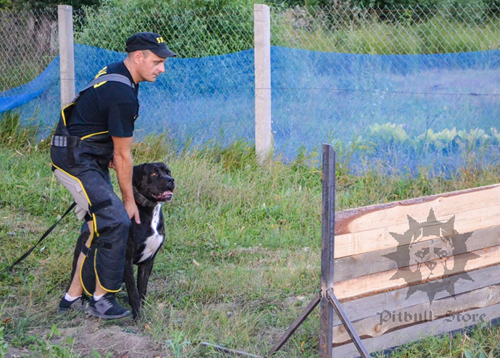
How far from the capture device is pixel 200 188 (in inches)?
233

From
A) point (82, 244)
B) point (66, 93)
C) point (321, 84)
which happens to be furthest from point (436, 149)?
point (66, 93)

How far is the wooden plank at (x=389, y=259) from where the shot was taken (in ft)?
9.25

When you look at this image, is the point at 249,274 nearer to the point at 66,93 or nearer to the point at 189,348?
the point at 189,348

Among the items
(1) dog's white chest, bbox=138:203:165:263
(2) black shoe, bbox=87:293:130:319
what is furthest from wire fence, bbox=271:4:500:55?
(2) black shoe, bbox=87:293:130:319

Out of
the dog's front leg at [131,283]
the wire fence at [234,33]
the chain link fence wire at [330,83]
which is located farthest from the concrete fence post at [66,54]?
the dog's front leg at [131,283]

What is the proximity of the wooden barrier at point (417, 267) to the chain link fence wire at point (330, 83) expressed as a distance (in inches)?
108

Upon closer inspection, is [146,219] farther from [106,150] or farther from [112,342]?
[112,342]

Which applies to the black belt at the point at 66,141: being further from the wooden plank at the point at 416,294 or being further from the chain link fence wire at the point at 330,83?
the chain link fence wire at the point at 330,83

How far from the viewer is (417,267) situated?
3.11 meters

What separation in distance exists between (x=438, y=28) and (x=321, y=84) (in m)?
1.54

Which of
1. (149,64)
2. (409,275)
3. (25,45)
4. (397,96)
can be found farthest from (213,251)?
(25,45)

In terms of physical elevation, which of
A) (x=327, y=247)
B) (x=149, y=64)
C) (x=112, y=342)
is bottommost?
(x=112, y=342)

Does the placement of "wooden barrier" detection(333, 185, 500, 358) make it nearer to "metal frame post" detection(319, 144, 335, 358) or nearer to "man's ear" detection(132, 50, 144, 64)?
Answer: "metal frame post" detection(319, 144, 335, 358)

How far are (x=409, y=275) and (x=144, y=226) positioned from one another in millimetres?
1697
